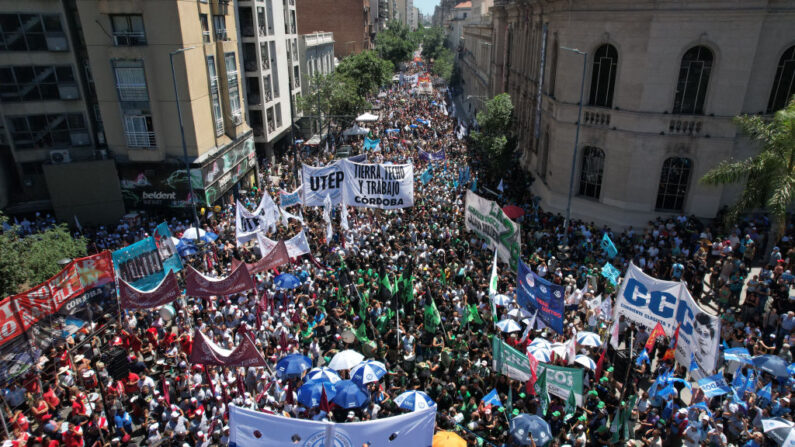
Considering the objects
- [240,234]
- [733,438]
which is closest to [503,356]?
[733,438]

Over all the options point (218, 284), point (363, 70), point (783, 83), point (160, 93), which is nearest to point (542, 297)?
point (218, 284)

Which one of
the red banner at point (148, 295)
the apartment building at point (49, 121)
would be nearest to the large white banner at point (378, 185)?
the red banner at point (148, 295)

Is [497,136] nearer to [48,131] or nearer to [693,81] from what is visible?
[693,81]

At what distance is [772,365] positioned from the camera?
40.8 ft

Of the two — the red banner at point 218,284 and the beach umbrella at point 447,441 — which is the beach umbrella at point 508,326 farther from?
the red banner at point 218,284

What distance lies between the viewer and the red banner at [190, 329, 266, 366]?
12352 millimetres

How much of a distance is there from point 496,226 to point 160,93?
1908 centimetres

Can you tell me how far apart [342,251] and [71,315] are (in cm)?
968

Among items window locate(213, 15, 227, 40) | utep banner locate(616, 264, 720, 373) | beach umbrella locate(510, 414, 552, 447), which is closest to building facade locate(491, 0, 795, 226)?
utep banner locate(616, 264, 720, 373)

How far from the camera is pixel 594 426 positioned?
39.8 feet

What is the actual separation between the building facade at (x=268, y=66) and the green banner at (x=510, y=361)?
28723mm

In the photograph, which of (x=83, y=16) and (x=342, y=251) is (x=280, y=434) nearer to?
(x=342, y=251)

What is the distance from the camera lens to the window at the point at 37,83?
2709 centimetres

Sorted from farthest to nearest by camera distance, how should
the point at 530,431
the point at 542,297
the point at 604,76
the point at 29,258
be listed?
the point at 604,76 < the point at 29,258 < the point at 542,297 < the point at 530,431
